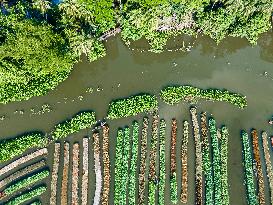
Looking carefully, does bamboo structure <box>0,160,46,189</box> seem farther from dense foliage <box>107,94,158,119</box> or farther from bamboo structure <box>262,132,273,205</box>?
bamboo structure <box>262,132,273,205</box>

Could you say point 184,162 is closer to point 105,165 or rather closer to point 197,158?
point 197,158

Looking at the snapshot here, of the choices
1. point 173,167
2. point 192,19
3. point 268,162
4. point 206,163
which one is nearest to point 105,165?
point 173,167

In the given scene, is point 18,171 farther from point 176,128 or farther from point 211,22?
point 211,22

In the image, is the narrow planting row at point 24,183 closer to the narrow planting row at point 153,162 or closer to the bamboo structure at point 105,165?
the bamboo structure at point 105,165

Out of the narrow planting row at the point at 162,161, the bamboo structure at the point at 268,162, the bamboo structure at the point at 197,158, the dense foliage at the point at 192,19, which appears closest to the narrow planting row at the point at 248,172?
the bamboo structure at the point at 268,162

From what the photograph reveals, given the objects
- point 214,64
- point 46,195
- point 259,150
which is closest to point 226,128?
point 259,150

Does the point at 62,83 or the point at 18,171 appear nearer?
the point at 18,171
